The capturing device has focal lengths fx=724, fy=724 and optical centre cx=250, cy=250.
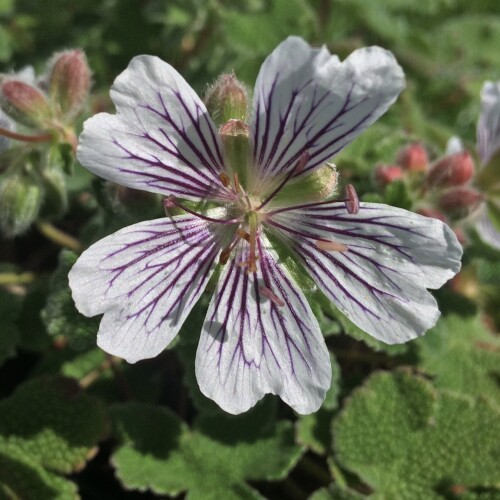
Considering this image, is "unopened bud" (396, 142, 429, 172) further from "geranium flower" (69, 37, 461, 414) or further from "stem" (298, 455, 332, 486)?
"stem" (298, 455, 332, 486)

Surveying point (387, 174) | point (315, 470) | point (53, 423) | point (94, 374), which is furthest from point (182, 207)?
point (315, 470)

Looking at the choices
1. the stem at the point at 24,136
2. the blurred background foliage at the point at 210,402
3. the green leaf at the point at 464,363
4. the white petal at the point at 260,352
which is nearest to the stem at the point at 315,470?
the blurred background foliage at the point at 210,402

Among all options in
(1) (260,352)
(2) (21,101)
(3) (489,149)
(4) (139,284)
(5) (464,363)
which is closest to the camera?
(4) (139,284)

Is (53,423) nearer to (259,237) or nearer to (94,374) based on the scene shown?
(94,374)

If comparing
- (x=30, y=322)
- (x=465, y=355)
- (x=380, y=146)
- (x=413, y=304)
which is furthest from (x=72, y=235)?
(x=413, y=304)

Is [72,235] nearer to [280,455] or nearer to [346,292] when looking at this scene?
[280,455]

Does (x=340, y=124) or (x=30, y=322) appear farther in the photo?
(x=30, y=322)

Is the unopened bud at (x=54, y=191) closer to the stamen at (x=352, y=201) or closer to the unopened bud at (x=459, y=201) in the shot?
the stamen at (x=352, y=201)
